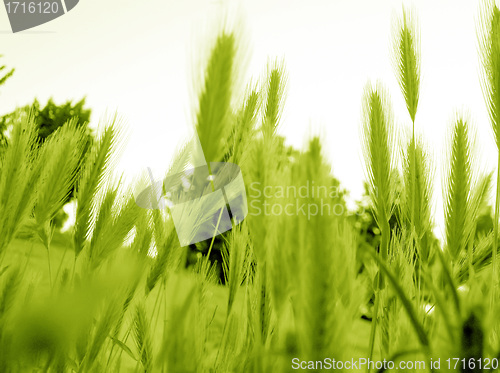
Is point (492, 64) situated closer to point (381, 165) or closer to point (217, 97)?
point (381, 165)

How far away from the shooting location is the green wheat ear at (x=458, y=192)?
63 cm

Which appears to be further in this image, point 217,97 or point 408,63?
point 408,63

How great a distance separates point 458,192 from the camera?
0.67 metres

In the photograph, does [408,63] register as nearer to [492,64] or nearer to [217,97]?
[492,64]

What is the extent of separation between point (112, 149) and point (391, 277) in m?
0.60

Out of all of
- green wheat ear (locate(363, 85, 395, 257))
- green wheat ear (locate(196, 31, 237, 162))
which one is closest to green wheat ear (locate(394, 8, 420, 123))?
green wheat ear (locate(363, 85, 395, 257))

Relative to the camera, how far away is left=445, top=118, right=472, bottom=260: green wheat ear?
63 cm

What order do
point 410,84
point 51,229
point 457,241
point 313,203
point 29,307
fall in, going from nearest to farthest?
point 313,203 < point 29,307 < point 457,241 < point 410,84 < point 51,229

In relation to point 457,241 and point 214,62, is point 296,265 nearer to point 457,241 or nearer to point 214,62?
point 214,62

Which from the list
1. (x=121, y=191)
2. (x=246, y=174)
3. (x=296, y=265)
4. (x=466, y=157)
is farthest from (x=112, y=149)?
(x=466, y=157)

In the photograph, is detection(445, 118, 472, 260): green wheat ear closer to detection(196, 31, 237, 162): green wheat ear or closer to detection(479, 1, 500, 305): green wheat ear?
detection(479, 1, 500, 305): green wheat ear

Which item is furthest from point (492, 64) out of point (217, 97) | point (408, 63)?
point (217, 97)

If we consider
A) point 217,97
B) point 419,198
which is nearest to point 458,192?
point 419,198

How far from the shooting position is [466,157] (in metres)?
0.71
